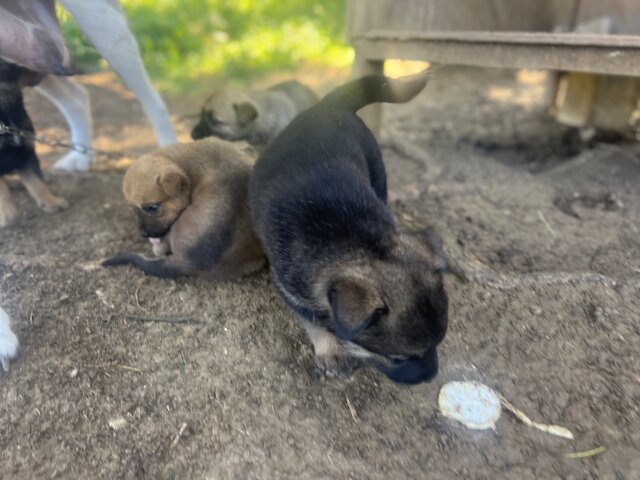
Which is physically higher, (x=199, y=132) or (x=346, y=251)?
(x=346, y=251)

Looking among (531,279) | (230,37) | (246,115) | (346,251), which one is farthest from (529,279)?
(230,37)

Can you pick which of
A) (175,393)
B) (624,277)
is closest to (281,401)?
(175,393)

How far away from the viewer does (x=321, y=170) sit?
3160mm

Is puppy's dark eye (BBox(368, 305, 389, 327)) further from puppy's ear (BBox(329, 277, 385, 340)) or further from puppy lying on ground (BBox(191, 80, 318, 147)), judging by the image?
puppy lying on ground (BBox(191, 80, 318, 147))

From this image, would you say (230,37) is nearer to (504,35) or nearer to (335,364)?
(504,35)

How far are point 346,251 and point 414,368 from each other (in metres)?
0.64

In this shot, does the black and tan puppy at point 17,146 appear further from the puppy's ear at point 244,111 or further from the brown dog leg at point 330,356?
the brown dog leg at point 330,356

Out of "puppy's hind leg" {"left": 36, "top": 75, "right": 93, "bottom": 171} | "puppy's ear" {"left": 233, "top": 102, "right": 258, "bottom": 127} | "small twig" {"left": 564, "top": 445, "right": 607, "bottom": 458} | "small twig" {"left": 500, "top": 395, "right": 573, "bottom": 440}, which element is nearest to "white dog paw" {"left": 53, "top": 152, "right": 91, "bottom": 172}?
"puppy's hind leg" {"left": 36, "top": 75, "right": 93, "bottom": 171}

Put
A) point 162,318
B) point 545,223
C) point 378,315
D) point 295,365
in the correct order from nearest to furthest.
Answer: point 378,315
point 295,365
point 162,318
point 545,223

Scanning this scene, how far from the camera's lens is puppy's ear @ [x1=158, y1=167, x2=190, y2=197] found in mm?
3566

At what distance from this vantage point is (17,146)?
421 cm

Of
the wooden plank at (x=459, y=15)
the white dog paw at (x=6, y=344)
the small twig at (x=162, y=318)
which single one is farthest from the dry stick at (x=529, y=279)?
the wooden plank at (x=459, y=15)

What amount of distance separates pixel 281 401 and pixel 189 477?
0.59 metres

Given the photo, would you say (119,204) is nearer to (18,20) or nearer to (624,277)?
(18,20)
